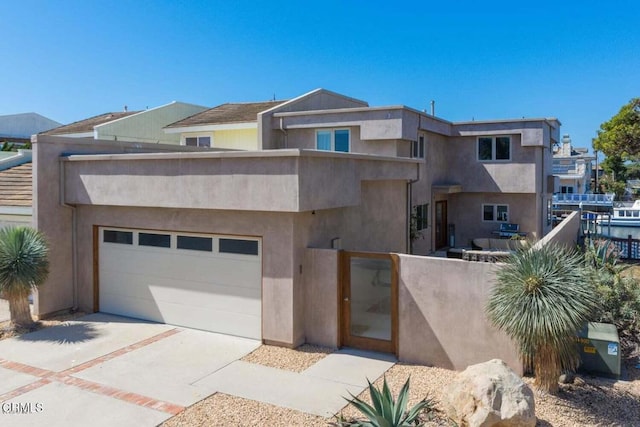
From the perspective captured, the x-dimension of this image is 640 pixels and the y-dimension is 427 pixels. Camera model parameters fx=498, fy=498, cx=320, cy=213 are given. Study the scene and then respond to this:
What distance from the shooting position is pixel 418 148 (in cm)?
2225

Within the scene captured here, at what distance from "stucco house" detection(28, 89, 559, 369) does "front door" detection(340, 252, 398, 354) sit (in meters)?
0.02

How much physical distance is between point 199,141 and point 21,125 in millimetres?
34201

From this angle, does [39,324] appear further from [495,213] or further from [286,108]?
[495,213]

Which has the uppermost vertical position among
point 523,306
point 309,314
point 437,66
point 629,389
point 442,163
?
point 437,66

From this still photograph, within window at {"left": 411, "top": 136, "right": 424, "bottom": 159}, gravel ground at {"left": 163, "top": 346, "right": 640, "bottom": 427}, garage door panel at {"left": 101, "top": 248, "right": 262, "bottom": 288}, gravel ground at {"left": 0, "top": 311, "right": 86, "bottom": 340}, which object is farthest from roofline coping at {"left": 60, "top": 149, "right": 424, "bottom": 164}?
window at {"left": 411, "top": 136, "right": 424, "bottom": 159}

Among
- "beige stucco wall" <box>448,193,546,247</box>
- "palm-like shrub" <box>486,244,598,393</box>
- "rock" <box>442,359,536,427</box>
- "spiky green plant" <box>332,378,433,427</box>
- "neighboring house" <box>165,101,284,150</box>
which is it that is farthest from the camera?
"beige stucco wall" <box>448,193,546,247</box>

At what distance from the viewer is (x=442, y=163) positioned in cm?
2538

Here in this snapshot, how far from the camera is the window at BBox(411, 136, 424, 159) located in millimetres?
21516

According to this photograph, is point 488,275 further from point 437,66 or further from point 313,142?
point 437,66

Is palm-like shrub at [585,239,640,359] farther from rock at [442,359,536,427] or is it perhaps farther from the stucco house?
rock at [442,359,536,427]

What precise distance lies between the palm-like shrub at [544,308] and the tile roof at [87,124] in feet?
81.5

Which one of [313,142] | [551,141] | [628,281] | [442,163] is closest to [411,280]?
[628,281]

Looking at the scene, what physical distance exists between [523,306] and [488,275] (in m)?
1.08

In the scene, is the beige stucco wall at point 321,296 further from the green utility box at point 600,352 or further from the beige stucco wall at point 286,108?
the beige stucco wall at point 286,108
